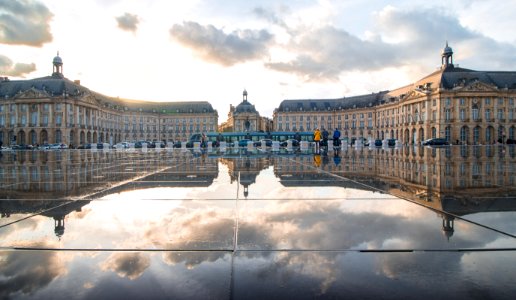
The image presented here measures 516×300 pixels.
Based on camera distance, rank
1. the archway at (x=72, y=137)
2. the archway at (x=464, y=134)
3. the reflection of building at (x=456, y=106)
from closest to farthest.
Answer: the archway at (x=464, y=134)
the reflection of building at (x=456, y=106)
the archway at (x=72, y=137)

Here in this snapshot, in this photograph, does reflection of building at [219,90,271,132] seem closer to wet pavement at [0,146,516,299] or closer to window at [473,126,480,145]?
window at [473,126,480,145]

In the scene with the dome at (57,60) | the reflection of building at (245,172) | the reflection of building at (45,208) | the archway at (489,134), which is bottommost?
the reflection of building at (45,208)

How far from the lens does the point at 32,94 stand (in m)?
77.1

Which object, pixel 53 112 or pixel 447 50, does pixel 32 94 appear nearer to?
pixel 53 112

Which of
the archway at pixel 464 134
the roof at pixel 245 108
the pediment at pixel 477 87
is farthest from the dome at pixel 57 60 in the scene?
the archway at pixel 464 134

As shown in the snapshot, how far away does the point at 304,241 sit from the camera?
103 inches

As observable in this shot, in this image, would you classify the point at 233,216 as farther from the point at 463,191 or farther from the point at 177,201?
the point at 463,191

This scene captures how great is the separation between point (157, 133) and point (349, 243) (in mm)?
119069

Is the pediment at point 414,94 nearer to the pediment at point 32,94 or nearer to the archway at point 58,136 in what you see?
the archway at point 58,136

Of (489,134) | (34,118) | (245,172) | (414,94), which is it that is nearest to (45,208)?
(245,172)

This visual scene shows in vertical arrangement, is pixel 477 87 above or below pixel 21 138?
above

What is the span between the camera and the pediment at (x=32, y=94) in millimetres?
76688

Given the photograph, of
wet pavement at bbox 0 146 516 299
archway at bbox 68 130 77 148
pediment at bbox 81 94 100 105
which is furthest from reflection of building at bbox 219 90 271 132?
wet pavement at bbox 0 146 516 299

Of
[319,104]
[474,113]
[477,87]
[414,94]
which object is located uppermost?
[319,104]
